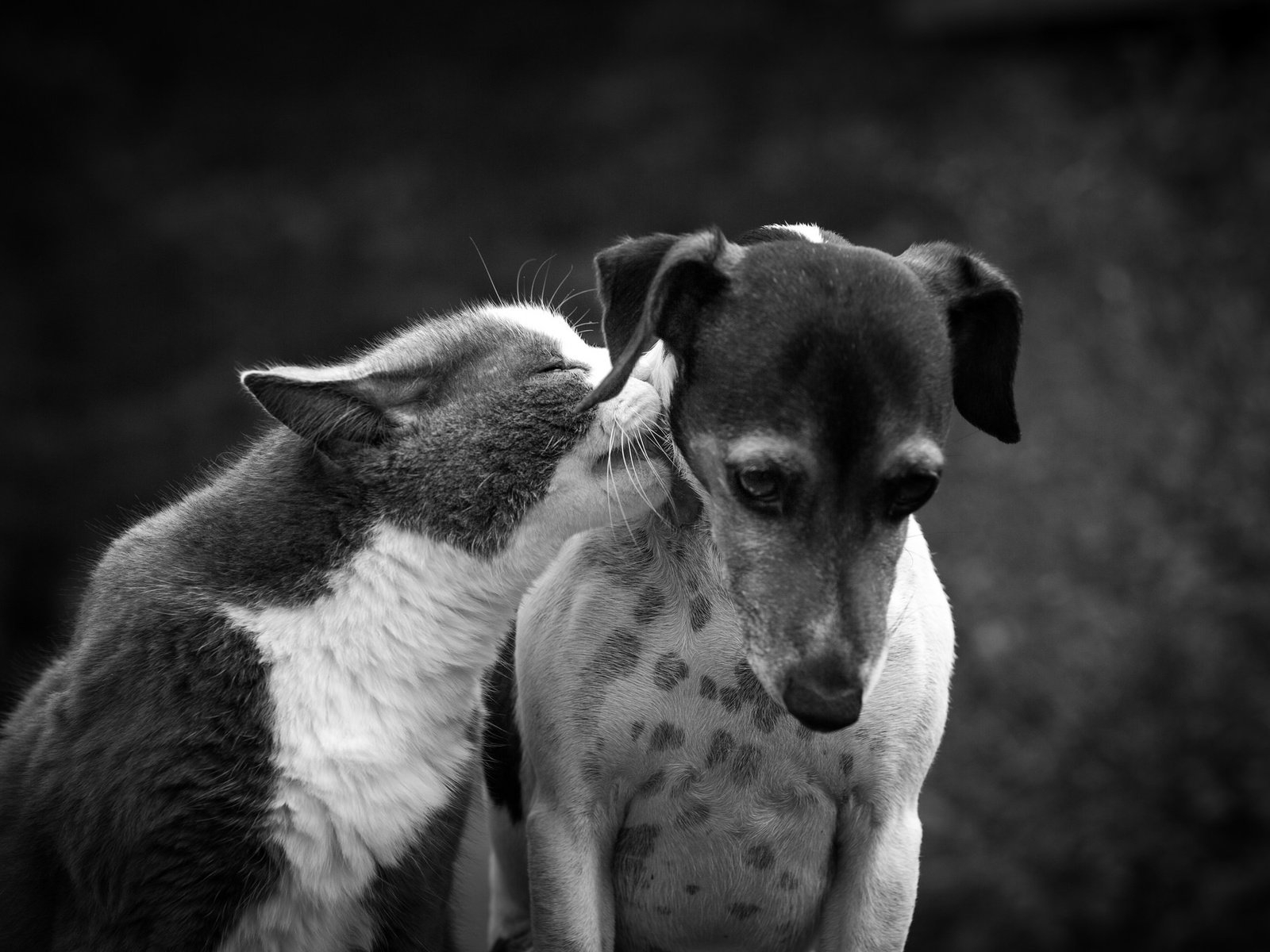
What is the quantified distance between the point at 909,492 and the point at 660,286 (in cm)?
62

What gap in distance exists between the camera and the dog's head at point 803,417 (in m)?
2.81

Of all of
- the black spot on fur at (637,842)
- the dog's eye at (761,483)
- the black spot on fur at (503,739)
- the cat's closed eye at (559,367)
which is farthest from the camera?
the black spot on fur at (503,739)

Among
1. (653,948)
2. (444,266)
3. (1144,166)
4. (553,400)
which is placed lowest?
(444,266)

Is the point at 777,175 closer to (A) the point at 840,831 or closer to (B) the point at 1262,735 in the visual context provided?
(B) the point at 1262,735

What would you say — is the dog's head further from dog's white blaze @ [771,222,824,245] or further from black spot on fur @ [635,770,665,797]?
black spot on fur @ [635,770,665,797]

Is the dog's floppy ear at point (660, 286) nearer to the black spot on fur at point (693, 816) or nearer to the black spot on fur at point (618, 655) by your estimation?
the black spot on fur at point (618, 655)

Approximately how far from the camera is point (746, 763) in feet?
10.8

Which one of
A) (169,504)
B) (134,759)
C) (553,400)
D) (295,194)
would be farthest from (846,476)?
(295,194)

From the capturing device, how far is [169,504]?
154 inches

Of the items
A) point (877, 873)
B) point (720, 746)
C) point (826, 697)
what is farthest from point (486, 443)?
point (877, 873)

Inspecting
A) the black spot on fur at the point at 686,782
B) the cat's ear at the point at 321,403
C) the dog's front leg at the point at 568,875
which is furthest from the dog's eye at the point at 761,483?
the cat's ear at the point at 321,403

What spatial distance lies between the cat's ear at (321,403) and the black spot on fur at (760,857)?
4.11ft

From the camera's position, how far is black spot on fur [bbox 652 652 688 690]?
3.29m

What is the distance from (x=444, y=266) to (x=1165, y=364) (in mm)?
5918
